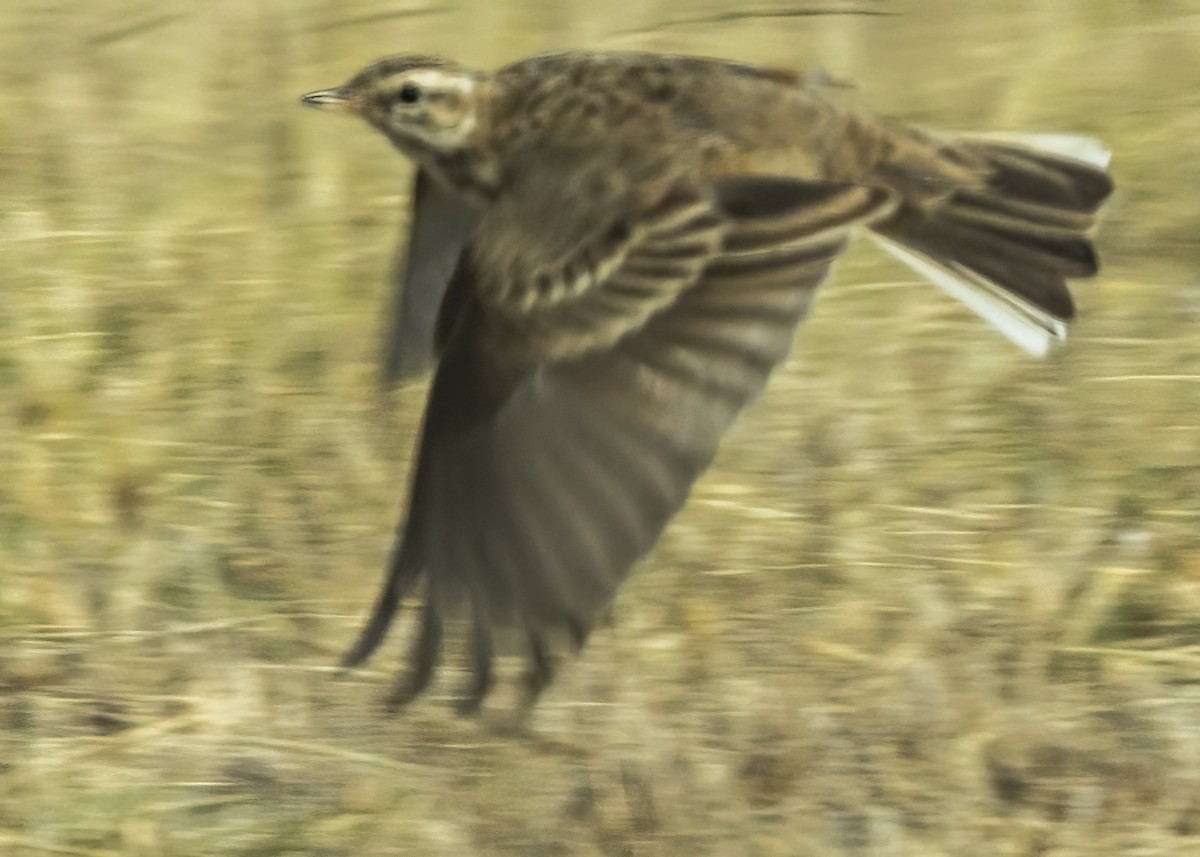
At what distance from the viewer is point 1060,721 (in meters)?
3.87

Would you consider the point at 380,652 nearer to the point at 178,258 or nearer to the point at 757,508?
the point at 757,508

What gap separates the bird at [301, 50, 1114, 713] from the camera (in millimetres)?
3023

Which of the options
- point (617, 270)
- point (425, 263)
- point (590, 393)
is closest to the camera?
point (590, 393)

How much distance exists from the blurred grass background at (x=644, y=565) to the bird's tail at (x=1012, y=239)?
26.8 inches

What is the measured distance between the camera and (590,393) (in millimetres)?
3111

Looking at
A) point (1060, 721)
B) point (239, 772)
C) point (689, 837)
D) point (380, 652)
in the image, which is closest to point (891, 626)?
point (1060, 721)

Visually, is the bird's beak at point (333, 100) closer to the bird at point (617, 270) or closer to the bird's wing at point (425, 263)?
the bird at point (617, 270)

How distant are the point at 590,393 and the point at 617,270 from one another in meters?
0.22

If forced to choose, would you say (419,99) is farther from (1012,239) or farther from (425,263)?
(1012,239)

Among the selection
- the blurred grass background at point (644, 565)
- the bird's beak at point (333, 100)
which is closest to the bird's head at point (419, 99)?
the bird's beak at point (333, 100)

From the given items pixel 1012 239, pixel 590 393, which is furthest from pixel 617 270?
pixel 1012 239

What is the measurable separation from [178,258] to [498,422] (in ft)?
7.06

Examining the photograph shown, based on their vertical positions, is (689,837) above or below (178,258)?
below

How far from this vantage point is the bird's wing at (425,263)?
13.3 feet
